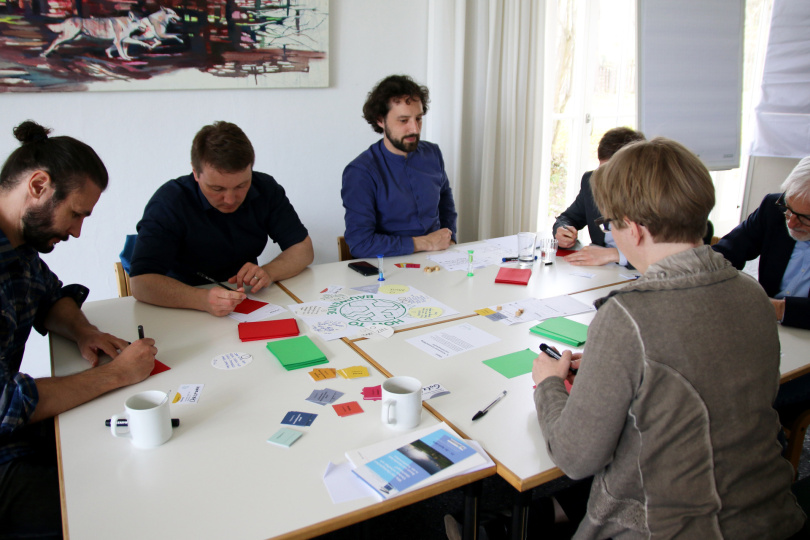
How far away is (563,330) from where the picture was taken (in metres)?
1.78

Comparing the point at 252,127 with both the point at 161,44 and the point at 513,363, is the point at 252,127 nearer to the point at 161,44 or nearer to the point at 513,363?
the point at 161,44

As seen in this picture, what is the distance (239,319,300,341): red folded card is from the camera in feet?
5.75

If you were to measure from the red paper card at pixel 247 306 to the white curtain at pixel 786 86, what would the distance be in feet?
13.6

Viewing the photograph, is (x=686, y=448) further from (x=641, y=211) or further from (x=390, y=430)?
(x=390, y=430)

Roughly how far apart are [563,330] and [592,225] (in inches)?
51.6

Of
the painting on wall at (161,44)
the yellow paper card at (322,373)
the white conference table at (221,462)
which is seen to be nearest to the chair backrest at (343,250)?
the painting on wall at (161,44)

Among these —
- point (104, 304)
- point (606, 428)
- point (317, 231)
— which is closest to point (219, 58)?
point (317, 231)

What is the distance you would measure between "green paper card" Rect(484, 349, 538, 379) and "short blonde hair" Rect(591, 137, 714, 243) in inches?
21.0

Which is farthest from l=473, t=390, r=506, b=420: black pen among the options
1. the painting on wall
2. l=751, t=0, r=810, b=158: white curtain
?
l=751, t=0, r=810, b=158: white curtain

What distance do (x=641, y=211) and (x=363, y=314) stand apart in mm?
1033

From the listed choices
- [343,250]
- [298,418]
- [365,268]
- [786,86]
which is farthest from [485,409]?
[786,86]

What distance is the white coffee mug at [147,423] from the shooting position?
118 centimetres

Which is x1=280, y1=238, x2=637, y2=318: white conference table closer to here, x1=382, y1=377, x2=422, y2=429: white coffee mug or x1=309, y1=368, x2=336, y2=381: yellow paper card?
x1=309, y1=368, x2=336, y2=381: yellow paper card

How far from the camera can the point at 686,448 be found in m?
1.04
